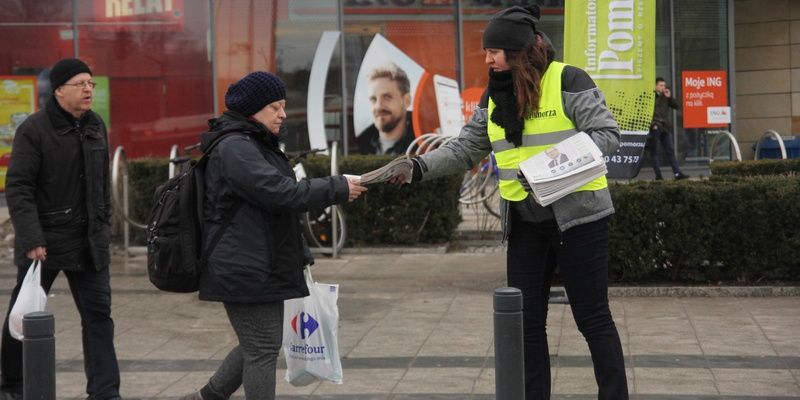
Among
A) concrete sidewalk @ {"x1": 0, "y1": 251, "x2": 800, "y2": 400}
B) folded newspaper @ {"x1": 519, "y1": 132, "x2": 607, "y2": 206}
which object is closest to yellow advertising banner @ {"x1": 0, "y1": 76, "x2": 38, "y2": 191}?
concrete sidewalk @ {"x1": 0, "y1": 251, "x2": 800, "y2": 400}

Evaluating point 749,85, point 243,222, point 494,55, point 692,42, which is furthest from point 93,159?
point 749,85

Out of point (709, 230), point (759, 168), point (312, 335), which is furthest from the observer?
point (759, 168)

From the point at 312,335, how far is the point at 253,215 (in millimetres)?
703

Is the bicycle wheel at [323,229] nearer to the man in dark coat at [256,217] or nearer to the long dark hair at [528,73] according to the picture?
the man in dark coat at [256,217]

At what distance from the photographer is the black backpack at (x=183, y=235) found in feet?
16.5

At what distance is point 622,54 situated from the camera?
964 cm

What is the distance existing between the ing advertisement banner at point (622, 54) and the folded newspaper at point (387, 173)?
4.74 m

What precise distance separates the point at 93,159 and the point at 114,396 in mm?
1280

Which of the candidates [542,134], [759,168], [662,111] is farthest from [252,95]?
[662,111]

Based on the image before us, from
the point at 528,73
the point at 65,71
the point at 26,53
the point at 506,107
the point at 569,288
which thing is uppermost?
the point at 26,53

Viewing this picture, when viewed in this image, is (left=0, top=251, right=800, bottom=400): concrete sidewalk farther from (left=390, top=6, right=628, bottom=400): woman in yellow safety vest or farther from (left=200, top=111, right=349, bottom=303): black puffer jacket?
(left=200, top=111, right=349, bottom=303): black puffer jacket

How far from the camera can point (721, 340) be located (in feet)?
25.2

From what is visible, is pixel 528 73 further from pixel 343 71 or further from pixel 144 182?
pixel 343 71

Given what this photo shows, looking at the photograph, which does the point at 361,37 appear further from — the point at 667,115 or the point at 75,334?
the point at 75,334
